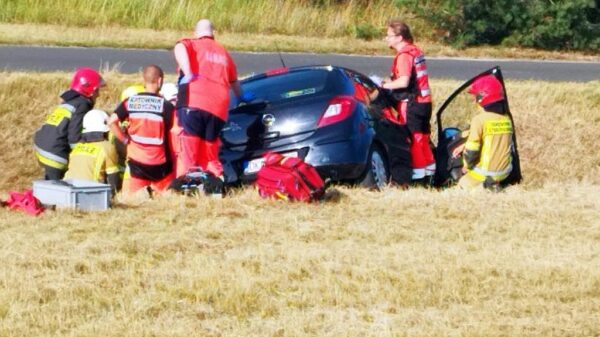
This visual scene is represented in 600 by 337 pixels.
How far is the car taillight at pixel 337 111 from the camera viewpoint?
508 inches

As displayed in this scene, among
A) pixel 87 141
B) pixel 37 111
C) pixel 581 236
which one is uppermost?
pixel 581 236

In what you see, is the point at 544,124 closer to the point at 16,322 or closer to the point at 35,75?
the point at 35,75

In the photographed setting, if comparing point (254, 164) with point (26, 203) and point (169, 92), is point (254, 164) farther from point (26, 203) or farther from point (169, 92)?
point (26, 203)

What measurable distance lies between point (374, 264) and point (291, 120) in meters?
3.81

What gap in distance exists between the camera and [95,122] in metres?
13.1

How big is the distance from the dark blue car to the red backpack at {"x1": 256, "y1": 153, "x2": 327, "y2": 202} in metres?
0.86

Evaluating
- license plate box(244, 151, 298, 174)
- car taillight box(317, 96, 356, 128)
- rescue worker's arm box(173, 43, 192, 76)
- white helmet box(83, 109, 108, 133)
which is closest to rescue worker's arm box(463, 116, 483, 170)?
car taillight box(317, 96, 356, 128)

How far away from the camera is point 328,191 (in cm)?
1226

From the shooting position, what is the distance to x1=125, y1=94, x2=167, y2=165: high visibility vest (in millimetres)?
12617

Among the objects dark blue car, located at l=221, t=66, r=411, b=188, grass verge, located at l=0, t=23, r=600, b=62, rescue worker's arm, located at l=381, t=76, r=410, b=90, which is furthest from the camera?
grass verge, located at l=0, t=23, r=600, b=62

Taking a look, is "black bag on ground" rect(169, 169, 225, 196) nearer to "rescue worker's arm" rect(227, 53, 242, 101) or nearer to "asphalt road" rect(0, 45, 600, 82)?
"rescue worker's arm" rect(227, 53, 242, 101)

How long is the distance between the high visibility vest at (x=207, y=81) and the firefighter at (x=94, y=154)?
104 centimetres

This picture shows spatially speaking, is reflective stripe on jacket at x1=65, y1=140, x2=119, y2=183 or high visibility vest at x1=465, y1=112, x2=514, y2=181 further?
high visibility vest at x1=465, y1=112, x2=514, y2=181

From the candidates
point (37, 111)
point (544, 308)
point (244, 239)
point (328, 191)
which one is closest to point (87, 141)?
point (328, 191)
